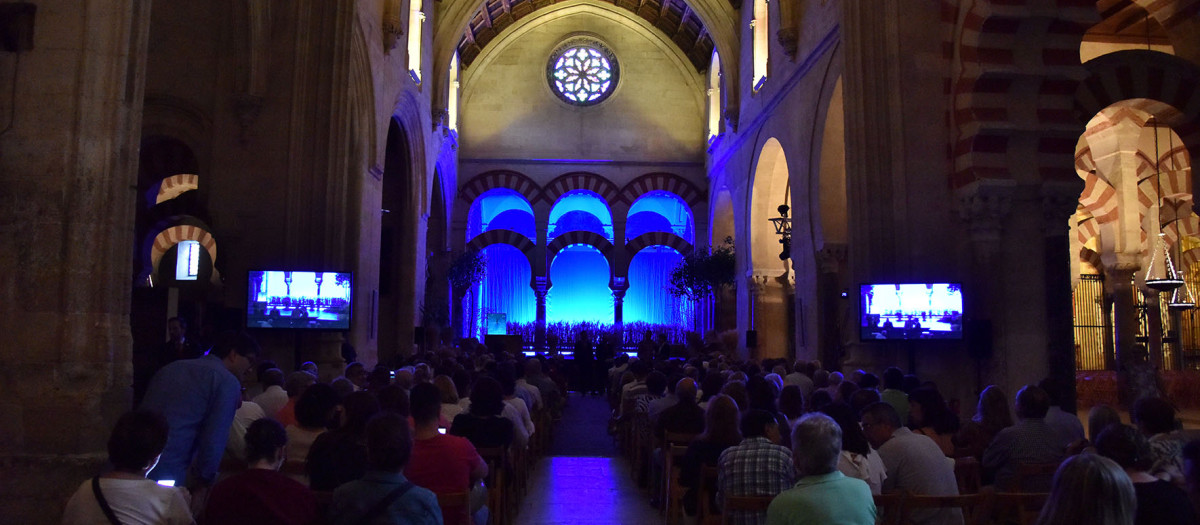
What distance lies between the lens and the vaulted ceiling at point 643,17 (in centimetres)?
2036

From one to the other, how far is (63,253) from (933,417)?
4.55 m

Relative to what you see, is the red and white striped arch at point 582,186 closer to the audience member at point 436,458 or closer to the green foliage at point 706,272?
the green foliage at point 706,272

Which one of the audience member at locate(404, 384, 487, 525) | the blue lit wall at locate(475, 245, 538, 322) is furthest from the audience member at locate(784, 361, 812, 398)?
the blue lit wall at locate(475, 245, 538, 322)

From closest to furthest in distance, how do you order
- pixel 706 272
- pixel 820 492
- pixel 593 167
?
pixel 820 492 < pixel 706 272 < pixel 593 167

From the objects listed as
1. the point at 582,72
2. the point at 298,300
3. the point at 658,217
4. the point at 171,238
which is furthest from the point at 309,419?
the point at 658,217

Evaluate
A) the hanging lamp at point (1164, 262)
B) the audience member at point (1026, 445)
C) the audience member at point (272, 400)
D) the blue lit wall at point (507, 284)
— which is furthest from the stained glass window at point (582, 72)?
the audience member at point (1026, 445)

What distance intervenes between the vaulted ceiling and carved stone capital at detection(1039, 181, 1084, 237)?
40.8 ft

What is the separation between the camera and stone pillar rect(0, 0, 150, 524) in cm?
433

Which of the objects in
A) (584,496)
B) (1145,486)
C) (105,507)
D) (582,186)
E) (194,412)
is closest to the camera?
(105,507)

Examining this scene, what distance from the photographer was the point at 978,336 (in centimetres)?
860

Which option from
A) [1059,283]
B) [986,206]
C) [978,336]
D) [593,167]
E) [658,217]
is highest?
[593,167]

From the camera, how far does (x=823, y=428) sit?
2729 mm

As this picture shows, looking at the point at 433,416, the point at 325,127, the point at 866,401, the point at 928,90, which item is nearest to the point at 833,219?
the point at 928,90

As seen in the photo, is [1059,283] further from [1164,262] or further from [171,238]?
[171,238]
